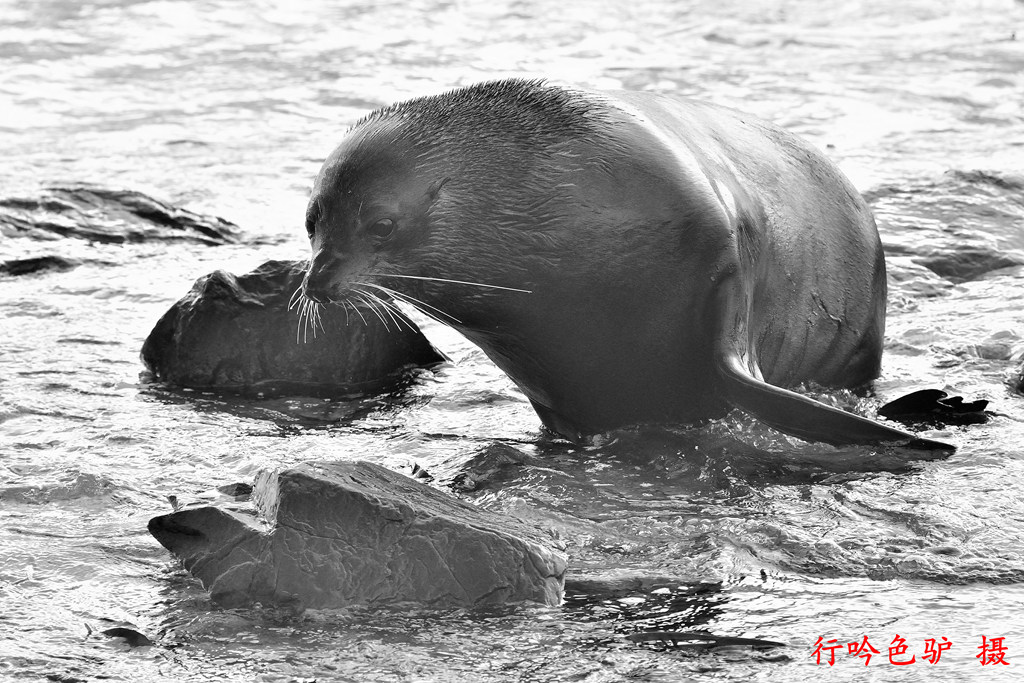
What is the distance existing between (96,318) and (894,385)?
3.56 m

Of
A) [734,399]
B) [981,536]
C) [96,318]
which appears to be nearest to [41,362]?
[96,318]

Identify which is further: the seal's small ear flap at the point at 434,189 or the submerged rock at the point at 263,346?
the submerged rock at the point at 263,346

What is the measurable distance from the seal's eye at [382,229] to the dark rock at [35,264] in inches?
130

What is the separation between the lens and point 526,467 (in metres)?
5.35

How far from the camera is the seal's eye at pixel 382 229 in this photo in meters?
5.33

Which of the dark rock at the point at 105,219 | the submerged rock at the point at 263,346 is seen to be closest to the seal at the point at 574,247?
the submerged rock at the point at 263,346

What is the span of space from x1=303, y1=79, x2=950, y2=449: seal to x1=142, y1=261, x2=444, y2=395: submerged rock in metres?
1.02

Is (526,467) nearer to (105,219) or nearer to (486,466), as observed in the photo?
(486,466)

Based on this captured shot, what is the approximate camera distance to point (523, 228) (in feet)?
17.2

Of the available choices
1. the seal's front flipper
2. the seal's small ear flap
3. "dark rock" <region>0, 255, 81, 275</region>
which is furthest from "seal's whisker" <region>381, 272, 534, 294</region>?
"dark rock" <region>0, 255, 81, 275</region>

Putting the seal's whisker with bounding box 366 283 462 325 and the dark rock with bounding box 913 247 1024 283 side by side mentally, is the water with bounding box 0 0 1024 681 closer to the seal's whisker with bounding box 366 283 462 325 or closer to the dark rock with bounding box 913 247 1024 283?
the dark rock with bounding box 913 247 1024 283

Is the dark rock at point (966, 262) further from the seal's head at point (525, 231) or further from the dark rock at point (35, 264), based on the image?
the dark rock at point (35, 264)

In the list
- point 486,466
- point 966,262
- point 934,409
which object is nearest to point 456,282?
point 486,466

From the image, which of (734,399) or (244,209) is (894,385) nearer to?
(734,399)
